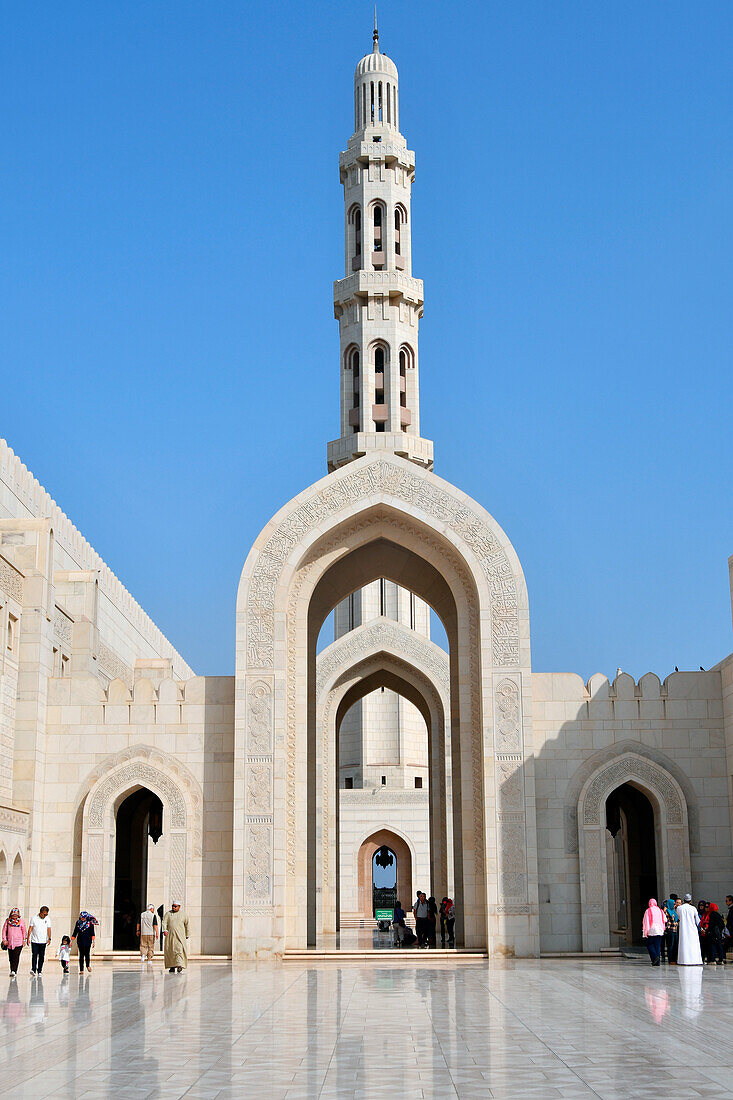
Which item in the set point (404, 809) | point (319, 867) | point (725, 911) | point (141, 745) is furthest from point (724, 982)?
point (404, 809)

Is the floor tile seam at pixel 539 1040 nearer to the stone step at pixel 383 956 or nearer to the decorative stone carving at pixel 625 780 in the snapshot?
the stone step at pixel 383 956

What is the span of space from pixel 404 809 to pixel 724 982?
2221 cm

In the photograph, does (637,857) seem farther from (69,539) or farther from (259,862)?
(69,539)

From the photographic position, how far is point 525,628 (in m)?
20.0

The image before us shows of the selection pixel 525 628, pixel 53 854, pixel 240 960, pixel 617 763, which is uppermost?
pixel 525 628

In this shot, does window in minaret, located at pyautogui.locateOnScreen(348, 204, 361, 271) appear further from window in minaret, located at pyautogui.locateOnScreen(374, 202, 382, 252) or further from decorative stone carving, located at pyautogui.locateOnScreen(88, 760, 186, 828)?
decorative stone carving, located at pyautogui.locateOnScreen(88, 760, 186, 828)

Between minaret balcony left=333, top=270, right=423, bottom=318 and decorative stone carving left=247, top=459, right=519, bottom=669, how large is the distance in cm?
885

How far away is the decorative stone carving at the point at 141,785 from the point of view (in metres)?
19.9

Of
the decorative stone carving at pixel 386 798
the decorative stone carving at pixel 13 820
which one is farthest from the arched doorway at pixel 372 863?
the decorative stone carving at pixel 13 820

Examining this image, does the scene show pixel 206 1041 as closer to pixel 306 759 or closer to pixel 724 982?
pixel 724 982

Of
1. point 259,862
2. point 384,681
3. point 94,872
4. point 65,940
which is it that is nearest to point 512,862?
point 259,862

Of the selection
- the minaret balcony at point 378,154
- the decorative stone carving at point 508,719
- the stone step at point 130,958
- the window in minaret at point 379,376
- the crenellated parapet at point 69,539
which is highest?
the minaret balcony at point 378,154

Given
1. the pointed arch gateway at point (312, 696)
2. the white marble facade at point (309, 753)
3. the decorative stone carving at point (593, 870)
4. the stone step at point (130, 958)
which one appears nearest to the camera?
the stone step at point (130, 958)

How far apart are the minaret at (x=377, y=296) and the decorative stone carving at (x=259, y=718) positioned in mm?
8784
